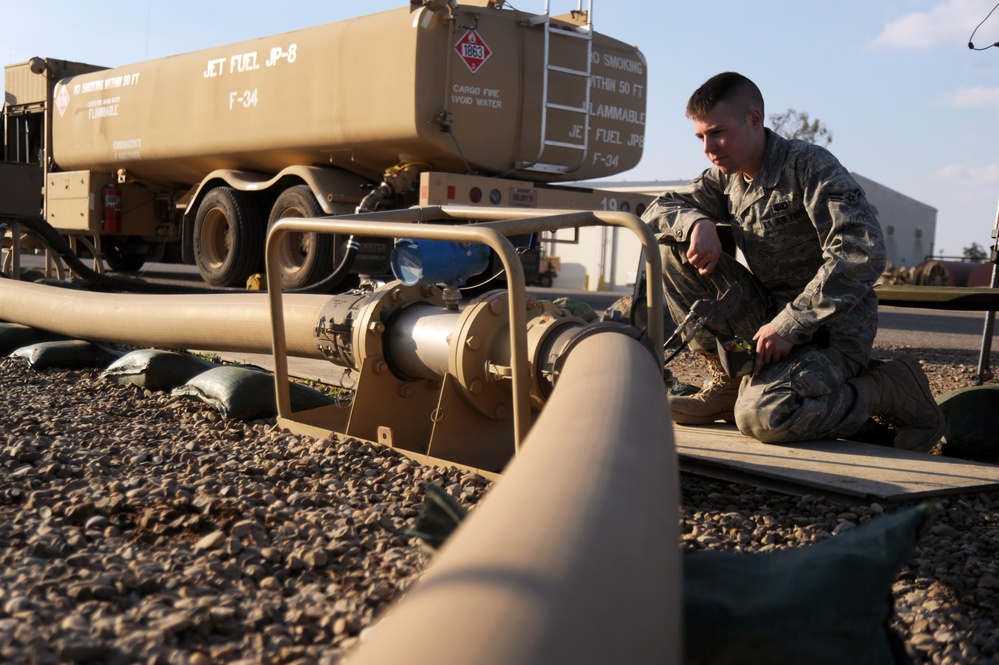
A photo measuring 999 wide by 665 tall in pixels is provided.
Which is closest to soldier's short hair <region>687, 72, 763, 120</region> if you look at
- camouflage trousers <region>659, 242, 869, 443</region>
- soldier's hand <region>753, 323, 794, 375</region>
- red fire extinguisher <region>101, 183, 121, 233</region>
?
camouflage trousers <region>659, 242, 869, 443</region>

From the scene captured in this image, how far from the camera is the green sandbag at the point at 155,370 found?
13.8 ft

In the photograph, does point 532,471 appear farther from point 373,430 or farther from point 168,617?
point 373,430

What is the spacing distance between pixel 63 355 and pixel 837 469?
3.66 metres

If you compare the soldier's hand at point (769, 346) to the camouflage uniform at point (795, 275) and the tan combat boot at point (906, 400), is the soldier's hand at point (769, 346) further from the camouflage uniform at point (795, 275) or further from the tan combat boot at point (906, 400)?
the tan combat boot at point (906, 400)

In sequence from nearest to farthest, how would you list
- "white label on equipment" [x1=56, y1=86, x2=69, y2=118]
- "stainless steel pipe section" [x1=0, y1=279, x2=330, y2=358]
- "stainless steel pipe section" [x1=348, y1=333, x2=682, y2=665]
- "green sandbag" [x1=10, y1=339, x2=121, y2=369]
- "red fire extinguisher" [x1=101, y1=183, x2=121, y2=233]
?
"stainless steel pipe section" [x1=348, y1=333, x2=682, y2=665] → "stainless steel pipe section" [x1=0, y1=279, x2=330, y2=358] → "green sandbag" [x1=10, y1=339, x2=121, y2=369] → "red fire extinguisher" [x1=101, y1=183, x2=121, y2=233] → "white label on equipment" [x1=56, y1=86, x2=69, y2=118]

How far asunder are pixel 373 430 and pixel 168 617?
1531mm

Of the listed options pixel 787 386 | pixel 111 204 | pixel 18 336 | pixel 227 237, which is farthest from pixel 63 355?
pixel 111 204

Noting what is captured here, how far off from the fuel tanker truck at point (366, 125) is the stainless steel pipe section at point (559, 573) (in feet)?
16.7

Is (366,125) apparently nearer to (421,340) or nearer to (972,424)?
(421,340)

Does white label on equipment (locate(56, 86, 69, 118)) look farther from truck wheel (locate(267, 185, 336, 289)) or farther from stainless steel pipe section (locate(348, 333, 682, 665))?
stainless steel pipe section (locate(348, 333, 682, 665))

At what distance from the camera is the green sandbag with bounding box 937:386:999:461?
11.8 ft

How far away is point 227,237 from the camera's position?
948 centimetres

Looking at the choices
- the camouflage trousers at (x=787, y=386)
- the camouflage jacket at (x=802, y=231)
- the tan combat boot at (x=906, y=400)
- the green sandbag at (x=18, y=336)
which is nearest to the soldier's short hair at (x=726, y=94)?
the camouflage jacket at (x=802, y=231)

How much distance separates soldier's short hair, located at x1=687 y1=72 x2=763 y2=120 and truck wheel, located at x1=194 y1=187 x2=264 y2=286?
643 cm
